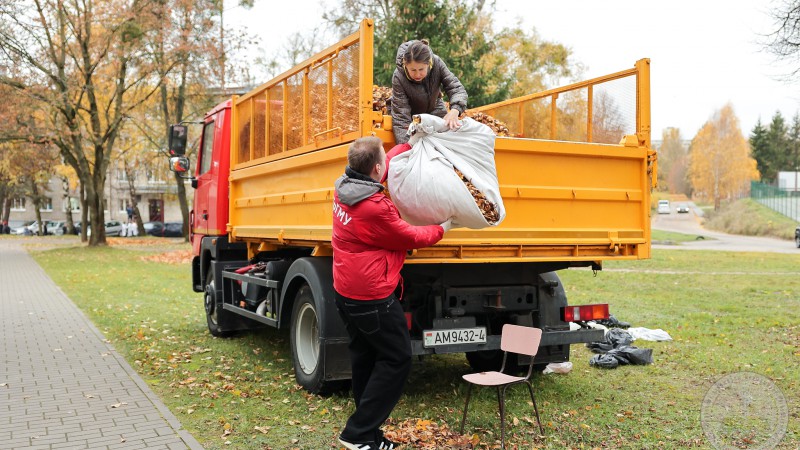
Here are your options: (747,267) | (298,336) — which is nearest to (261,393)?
(298,336)

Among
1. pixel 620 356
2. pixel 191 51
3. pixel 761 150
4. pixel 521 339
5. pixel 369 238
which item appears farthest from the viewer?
pixel 761 150

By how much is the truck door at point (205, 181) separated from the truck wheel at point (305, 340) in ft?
9.75

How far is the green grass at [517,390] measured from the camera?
189 inches

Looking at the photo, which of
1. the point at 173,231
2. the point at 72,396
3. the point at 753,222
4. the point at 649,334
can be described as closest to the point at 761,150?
the point at 753,222

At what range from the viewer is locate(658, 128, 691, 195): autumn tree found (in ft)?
327

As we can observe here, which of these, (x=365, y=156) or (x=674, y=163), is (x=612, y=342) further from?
(x=674, y=163)

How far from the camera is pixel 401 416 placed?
5.18 metres

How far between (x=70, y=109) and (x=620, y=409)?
2582 cm

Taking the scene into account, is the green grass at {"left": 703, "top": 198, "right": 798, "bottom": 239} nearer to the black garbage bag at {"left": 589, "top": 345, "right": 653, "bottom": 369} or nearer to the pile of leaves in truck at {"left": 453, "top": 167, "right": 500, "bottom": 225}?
the black garbage bag at {"left": 589, "top": 345, "right": 653, "bottom": 369}

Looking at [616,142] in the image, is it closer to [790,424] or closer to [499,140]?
[499,140]

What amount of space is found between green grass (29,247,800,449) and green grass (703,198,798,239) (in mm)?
30609

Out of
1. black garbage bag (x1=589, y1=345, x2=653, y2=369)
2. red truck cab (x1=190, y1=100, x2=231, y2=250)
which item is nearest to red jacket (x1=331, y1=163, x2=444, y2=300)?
black garbage bag (x1=589, y1=345, x2=653, y2=369)

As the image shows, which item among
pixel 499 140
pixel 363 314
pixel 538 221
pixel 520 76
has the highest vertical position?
pixel 520 76

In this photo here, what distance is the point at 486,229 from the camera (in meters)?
5.06
